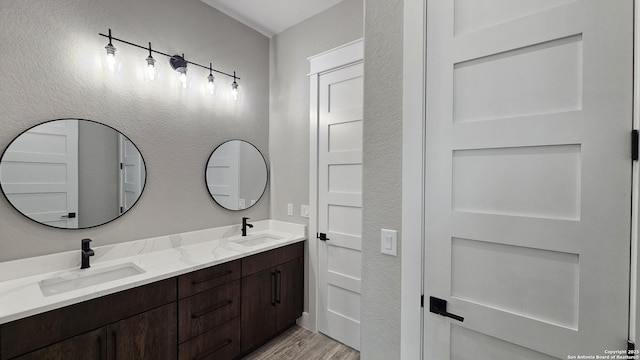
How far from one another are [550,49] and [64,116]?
2.57 meters

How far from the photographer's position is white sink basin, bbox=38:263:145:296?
1457 millimetres

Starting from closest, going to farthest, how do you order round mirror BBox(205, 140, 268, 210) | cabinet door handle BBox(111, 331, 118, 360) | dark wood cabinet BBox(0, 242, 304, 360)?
1. dark wood cabinet BBox(0, 242, 304, 360)
2. cabinet door handle BBox(111, 331, 118, 360)
3. round mirror BBox(205, 140, 268, 210)

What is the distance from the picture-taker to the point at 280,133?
2.80 metres

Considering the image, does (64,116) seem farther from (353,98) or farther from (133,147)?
(353,98)

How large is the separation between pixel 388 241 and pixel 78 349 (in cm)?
162

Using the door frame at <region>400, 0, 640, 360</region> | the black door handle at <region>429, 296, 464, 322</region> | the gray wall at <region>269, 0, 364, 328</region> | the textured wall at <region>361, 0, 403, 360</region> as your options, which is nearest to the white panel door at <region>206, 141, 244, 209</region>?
the gray wall at <region>269, 0, 364, 328</region>

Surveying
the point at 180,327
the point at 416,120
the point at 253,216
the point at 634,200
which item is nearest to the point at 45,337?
the point at 180,327

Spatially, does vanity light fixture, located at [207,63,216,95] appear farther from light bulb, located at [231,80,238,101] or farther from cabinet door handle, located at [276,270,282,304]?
cabinet door handle, located at [276,270,282,304]

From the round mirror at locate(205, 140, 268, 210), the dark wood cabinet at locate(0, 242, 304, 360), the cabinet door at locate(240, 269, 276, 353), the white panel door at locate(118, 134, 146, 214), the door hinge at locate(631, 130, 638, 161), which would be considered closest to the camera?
the door hinge at locate(631, 130, 638, 161)

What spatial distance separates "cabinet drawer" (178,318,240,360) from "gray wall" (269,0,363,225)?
1107mm

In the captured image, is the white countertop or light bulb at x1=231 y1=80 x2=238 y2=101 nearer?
the white countertop

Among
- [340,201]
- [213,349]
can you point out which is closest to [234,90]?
[340,201]

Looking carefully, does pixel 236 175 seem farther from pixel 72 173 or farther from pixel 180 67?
pixel 72 173

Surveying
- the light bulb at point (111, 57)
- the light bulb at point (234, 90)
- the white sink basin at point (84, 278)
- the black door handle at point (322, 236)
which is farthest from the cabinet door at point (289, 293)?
the light bulb at point (111, 57)
